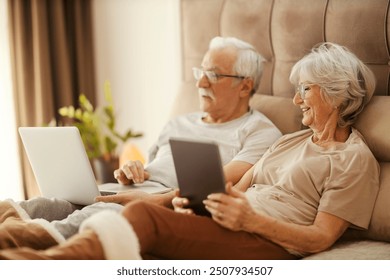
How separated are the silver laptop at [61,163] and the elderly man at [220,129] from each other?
0.18 feet

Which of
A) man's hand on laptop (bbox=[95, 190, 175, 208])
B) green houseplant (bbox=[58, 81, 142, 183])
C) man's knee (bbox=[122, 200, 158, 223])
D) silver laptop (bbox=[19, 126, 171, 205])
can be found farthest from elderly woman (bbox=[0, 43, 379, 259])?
green houseplant (bbox=[58, 81, 142, 183])

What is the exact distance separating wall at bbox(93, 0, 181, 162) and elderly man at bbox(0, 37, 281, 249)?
1.13 meters

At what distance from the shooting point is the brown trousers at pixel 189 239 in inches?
63.2

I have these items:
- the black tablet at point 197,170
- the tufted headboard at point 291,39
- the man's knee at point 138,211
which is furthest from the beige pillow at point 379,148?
the man's knee at point 138,211

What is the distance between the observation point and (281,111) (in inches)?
91.0

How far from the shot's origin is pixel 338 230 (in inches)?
67.9

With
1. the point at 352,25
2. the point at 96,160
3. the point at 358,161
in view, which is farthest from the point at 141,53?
the point at 358,161

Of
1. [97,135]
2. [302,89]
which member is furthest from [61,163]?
[97,135]

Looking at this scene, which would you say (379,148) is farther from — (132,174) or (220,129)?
(132,174)

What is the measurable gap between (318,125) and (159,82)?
182cm

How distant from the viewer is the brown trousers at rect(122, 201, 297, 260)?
160 cm

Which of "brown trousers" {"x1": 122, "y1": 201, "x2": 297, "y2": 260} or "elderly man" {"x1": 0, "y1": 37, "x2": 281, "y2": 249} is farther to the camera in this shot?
"elderly man" {"x1": 0, "y1": 37, "x2": 281, "y2": 249}

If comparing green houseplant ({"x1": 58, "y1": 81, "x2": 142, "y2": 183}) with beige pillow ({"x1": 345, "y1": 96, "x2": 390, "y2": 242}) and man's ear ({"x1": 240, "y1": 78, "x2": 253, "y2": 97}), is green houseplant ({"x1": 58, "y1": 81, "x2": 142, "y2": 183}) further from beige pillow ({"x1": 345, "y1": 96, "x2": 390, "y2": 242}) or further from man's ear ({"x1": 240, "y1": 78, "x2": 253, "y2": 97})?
beige pillow ({"x1": 345, "y1": 96, "x2": 390, "y2": 242})
